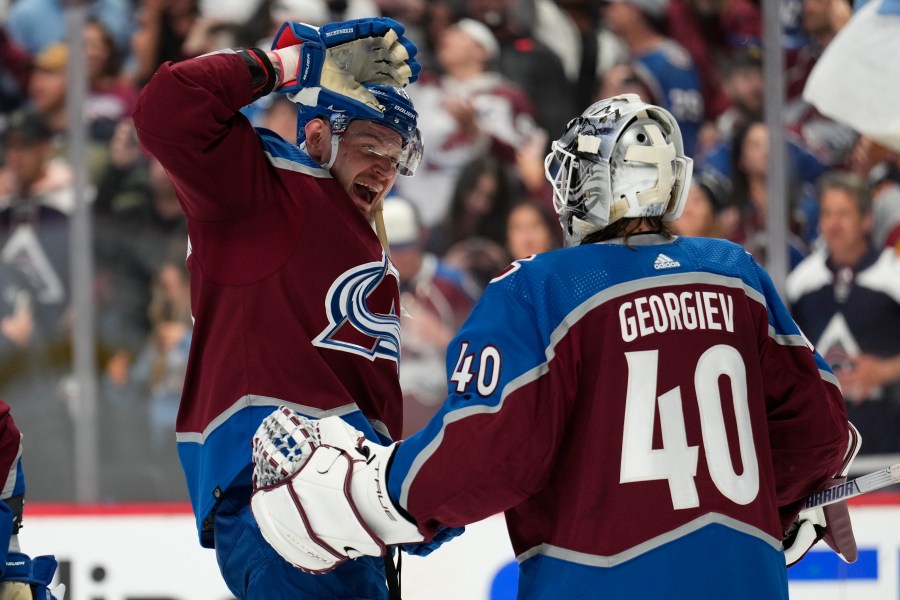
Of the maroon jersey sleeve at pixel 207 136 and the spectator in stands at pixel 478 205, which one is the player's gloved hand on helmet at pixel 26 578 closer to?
the maroon jersey sleeve at pixel 207 136

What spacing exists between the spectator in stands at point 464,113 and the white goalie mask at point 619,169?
288 cm

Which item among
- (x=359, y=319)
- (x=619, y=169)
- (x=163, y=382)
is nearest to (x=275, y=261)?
(x=359, y=319)

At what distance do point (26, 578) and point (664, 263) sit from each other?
1.43 m

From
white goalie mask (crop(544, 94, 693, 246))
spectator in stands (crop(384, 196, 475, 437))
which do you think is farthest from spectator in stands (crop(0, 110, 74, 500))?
white goalie mask (crop(544, 94, 693, 246))

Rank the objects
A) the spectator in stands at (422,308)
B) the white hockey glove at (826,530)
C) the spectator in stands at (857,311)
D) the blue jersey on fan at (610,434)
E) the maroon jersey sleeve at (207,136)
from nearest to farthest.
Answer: the blue jersey on fan at (610,434)
the maroon jersey sleeve at (207,136)
the white hockey glove at (826,530)
the spectator in stands at (857,311)
the spectator in stands at (422,308)

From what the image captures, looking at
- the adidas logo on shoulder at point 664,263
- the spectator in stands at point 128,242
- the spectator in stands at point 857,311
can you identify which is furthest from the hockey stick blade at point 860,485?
the spectator in stands at point 128,242

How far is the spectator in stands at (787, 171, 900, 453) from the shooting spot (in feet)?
14.7

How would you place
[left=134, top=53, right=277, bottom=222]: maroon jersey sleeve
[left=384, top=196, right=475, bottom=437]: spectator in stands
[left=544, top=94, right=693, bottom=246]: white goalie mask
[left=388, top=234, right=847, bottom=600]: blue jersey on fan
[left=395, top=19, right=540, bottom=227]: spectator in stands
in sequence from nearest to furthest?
[left=388, top=234, right=847, bottom=600]: blue jersey on fan, [left=544, top=94, right=693, bottom=246]: white goalie mask, [left=134, top=53, right=277, bottom=222]: maroon jersey sleeve, [left=384, top=196, right=475, bottom=437]: spectator in stands, [left=395, top=19, right=540, bottom=227]: spectator in stands

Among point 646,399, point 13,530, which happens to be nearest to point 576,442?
point 646,399

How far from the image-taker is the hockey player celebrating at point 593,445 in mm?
1753

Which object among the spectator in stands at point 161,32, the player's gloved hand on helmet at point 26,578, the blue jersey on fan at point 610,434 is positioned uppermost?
the spectator in stands at point 161,32

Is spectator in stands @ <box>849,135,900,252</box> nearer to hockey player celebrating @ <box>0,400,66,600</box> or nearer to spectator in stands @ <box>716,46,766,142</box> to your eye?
spectator in stands @ <box>716,46,766,142</box>

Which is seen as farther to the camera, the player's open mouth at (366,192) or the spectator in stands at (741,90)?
the spectator in stands at (741,90)

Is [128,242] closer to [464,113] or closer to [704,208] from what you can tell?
[464,113]
